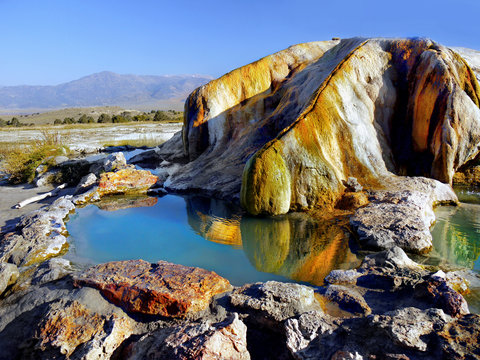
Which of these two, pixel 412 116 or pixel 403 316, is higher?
pixel 412 116

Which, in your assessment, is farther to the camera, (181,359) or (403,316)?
(403,316)

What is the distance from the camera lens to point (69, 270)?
19.4ft

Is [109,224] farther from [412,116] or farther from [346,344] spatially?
[412,116]

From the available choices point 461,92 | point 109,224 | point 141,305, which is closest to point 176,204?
point 109,224

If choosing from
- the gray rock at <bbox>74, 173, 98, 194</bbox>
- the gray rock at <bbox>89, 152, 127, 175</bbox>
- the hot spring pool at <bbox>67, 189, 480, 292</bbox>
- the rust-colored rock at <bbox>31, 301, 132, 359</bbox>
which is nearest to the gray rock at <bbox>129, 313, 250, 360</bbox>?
the rust-colored rock at <bbox>31, 301, 132, 359</bbox>

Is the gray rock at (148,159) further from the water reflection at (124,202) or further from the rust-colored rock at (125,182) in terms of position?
the water reflection at (124,202)

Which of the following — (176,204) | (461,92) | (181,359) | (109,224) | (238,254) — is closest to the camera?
(181,359)

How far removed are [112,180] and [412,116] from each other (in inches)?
417

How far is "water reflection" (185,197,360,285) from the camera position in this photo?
6.41m

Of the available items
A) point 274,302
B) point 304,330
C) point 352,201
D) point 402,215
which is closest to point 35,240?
point 274,302

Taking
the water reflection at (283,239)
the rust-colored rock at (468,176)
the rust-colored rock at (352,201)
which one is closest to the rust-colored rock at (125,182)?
the water reflection at (283,239)

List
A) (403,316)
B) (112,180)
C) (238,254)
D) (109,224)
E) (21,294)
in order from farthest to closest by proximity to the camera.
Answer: (112,180), (109,224), (238,254), (21,294), (403,316)

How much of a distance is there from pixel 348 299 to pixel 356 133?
715cm

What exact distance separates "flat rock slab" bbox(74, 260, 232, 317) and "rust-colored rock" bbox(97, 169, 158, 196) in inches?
288
